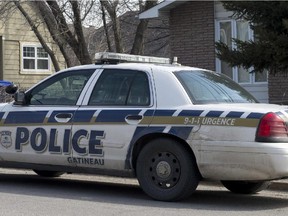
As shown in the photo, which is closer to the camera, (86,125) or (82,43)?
(86,125)

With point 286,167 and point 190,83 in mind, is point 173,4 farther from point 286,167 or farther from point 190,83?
point 286,167

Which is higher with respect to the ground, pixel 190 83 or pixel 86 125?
pixel 190 83

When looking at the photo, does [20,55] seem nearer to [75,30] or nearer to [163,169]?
[75,30]

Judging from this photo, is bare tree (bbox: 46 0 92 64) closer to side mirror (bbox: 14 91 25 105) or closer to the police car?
the police car

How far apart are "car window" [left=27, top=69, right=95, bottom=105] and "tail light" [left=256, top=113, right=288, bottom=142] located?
2477 mm

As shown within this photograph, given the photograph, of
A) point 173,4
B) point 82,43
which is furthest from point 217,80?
point 82,43

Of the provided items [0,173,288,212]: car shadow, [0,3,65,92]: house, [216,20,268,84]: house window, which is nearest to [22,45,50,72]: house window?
[0,3,65,92]: house

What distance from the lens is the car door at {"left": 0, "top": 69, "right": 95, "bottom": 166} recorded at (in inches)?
305

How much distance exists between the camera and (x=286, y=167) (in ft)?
21.5

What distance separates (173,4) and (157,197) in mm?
8947

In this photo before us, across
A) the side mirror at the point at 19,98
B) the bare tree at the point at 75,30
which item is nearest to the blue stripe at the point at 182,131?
the side mirror at the point at 19,98

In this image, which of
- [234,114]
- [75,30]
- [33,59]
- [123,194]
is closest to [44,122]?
[123,194]

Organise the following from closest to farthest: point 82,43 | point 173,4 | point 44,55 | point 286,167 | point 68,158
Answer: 1. point 286,167
2. point 68,158
3. point 173,4
4. point 82,43
5. point 44,55

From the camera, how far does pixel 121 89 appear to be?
7602 millimetres
